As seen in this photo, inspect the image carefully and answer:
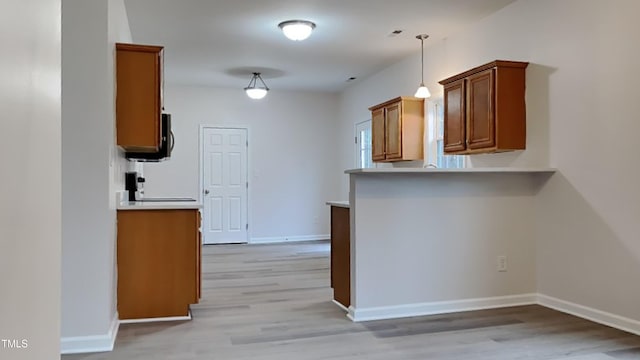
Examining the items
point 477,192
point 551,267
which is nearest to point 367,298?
point 477,192

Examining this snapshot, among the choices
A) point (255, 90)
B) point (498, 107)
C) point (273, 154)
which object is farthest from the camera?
point (273, 154)

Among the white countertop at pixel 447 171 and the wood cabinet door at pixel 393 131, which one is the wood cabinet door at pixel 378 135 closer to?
the wood cabinet door at pixel 393 131

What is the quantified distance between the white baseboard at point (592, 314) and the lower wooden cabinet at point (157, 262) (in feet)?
9.39

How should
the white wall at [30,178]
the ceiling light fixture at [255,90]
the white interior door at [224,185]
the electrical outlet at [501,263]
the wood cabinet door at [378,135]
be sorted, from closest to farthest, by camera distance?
the white wall at [30,178]
the electrical outlet at [501,263]
the wood cabinet door at [378,135]
the ceiling light fixture at [255,90]
the white interior door at [224,185]

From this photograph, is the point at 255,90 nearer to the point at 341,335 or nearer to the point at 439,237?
the point at 439,237

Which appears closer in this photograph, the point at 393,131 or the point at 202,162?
the point at 393,131

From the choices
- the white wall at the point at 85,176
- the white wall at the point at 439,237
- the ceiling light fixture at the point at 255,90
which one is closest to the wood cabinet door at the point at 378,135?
the ceiling light fixture at the point at 255,90

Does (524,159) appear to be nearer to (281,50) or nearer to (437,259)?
(437,259)

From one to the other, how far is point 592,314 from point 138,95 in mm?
3752

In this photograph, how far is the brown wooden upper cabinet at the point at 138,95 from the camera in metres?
3.58

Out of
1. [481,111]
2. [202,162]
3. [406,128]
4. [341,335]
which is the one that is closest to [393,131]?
[406,128]

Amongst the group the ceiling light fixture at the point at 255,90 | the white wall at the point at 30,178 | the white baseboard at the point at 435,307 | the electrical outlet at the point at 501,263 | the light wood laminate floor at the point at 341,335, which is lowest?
the light wood laminate floor at the point at 341,335

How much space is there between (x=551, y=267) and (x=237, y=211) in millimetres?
5574

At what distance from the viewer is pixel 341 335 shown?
3301 millimetres
